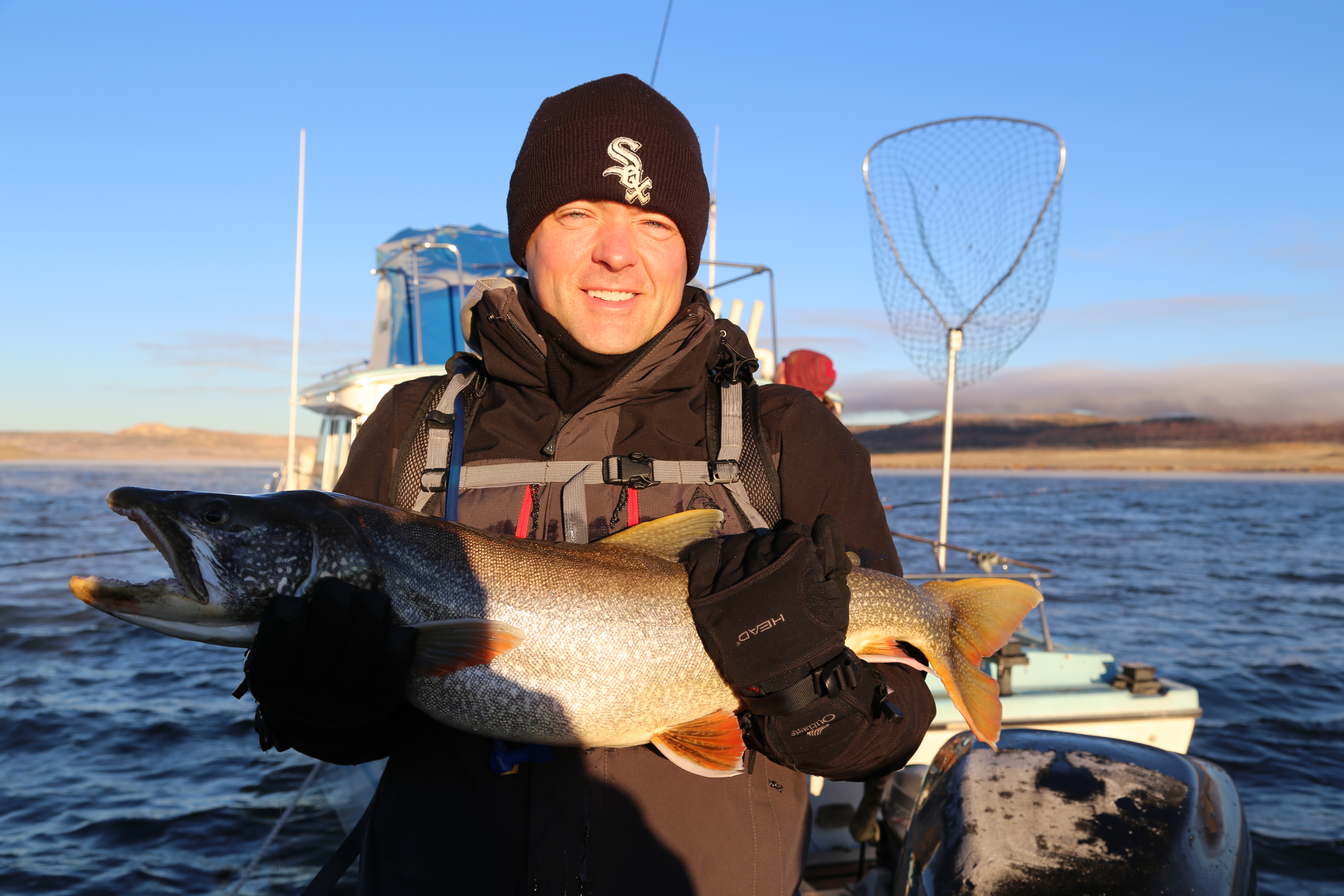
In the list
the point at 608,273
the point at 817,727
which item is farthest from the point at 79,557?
the point at 817,727

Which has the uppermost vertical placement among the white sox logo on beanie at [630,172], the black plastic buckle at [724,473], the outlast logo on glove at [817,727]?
the white sox logo on beanie at [630,172]

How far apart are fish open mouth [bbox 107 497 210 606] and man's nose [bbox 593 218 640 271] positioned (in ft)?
4.57

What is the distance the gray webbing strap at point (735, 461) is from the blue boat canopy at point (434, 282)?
908 centimetres

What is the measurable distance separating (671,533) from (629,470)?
0.22 m

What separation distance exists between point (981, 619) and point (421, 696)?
1.76 meters

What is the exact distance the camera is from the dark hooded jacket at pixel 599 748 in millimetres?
2088

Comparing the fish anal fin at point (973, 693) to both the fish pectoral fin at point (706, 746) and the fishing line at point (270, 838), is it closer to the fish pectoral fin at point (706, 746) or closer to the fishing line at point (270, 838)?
the fish pectoral fin at point (706, 746)

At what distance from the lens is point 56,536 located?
1431 inches

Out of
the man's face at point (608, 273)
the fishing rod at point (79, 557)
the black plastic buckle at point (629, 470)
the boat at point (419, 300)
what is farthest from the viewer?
the boat at point (419, 300)

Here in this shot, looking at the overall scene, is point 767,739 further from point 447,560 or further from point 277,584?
point 277,584

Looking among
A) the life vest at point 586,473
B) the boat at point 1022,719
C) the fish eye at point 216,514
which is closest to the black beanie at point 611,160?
the life vest at point 586,473

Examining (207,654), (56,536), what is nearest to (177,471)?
(56,536)

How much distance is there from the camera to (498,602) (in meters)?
2.28

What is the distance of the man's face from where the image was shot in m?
2.47
